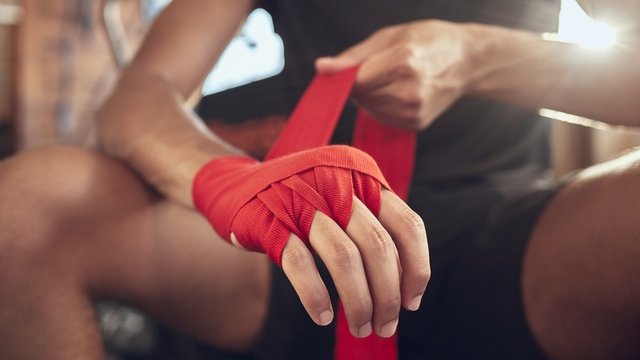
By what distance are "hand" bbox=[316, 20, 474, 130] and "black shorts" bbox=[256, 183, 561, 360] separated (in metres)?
0.14

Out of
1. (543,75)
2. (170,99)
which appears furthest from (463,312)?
(170,99)

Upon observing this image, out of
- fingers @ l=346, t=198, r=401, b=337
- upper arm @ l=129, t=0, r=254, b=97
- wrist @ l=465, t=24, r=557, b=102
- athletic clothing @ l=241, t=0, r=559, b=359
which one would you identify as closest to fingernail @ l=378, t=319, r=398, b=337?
fingers @ l=346, t=198, r=401, b=337

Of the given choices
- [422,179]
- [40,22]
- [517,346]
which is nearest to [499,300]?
[517,346]

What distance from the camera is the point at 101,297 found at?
485mm

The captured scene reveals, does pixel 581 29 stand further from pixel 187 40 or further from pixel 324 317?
pixel 187 40

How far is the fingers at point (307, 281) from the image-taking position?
28 centimetres

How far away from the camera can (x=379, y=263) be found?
0.28m

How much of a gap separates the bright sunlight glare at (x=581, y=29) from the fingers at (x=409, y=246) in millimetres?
203

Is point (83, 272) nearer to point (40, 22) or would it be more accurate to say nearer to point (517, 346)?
point (517, 346)

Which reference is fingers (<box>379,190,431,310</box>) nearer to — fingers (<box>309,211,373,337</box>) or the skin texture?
fingers (<box>309,211,373,337</box>)

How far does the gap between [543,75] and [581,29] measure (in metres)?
0.10

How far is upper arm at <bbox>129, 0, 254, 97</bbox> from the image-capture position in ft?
2.09

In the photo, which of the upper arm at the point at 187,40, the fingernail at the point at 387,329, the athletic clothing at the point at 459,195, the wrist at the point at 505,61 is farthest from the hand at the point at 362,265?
the upper arm at the point at 187,40

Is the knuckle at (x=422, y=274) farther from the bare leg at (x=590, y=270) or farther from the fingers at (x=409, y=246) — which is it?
the bare leg at (x=590, y=270)
